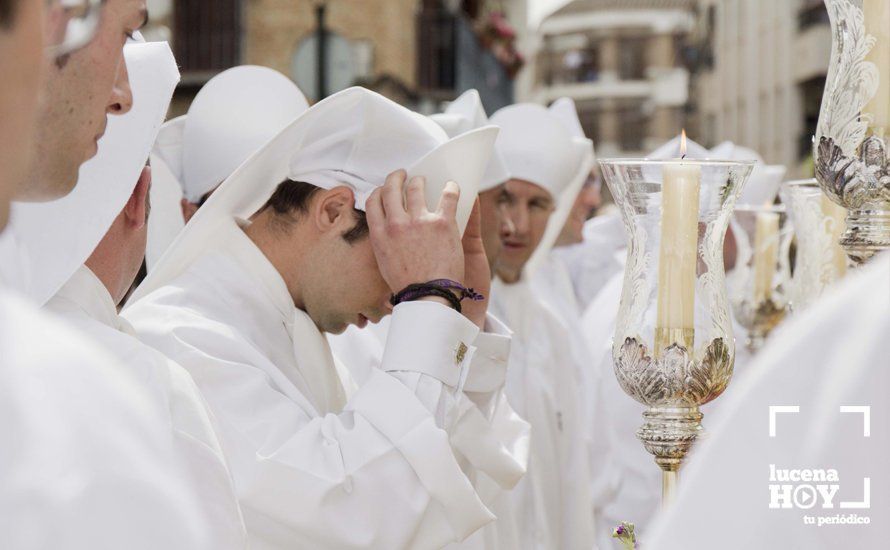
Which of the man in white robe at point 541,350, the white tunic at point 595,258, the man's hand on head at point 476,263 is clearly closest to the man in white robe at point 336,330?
the man's hand on head at point 476,263

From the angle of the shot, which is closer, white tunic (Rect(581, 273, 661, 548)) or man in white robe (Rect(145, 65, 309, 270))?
man in white robe (Rect(145, 65, 309, 270))

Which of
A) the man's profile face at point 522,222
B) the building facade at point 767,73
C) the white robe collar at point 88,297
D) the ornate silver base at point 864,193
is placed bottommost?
the building facade at point 767,73

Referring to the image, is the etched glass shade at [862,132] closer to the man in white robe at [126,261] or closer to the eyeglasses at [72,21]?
the man in white robe at [126,261]

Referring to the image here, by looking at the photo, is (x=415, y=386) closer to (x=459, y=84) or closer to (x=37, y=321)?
(x=37, y=321)

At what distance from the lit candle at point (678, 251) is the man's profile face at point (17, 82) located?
1321 mm

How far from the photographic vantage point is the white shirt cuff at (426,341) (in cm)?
273

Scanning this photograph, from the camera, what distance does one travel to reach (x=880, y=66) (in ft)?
6.95

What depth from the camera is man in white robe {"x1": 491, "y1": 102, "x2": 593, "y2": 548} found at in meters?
5.41

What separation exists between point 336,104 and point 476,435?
71 cm

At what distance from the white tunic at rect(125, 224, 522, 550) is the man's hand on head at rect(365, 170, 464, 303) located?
3.0 inches

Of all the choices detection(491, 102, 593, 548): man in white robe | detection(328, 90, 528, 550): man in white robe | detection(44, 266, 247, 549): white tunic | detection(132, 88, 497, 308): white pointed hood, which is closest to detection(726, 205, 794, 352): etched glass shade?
detection(328, 90, 528, 550): man in white robe

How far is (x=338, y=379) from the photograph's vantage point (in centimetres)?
320

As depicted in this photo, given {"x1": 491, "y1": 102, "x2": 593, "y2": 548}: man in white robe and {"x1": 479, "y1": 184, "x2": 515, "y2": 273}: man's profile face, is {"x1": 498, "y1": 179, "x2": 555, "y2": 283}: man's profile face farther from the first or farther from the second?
{"x1": 479, "y1": 184, "x2": 515, "y2": 273}: man's profile face

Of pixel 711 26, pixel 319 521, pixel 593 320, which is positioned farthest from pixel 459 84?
pixel 711 26
